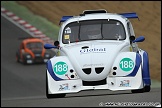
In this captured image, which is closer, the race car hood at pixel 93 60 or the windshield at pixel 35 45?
the race car hood at pixel 93 60

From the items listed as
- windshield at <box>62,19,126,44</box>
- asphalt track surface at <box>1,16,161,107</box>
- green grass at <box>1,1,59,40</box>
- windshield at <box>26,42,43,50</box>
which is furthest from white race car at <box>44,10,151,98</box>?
green grass at <box>1,1,59,40</box>

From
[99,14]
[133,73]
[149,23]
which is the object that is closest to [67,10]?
[149,23]

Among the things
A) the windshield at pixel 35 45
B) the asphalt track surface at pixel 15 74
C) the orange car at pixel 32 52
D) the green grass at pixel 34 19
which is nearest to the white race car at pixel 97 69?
the asphalt track surface at pixel 15 74

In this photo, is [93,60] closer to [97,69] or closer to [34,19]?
[97,69]

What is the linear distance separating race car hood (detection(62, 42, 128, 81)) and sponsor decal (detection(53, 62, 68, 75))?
0.59 ft

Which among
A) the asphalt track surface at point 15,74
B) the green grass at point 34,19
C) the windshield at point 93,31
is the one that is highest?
the green grass at point 34,19

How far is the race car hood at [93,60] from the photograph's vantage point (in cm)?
1305

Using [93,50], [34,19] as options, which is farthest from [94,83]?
[34,19]

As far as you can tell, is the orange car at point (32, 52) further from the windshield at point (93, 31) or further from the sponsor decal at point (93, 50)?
the sponsor decal at point (93, 50)

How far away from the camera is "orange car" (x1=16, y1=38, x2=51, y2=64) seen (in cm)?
3047

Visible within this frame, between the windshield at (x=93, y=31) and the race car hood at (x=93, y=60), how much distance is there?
1022 mm

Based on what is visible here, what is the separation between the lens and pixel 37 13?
129 ft

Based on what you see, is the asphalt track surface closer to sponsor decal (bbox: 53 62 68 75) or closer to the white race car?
the white race car

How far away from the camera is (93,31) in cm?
1469
